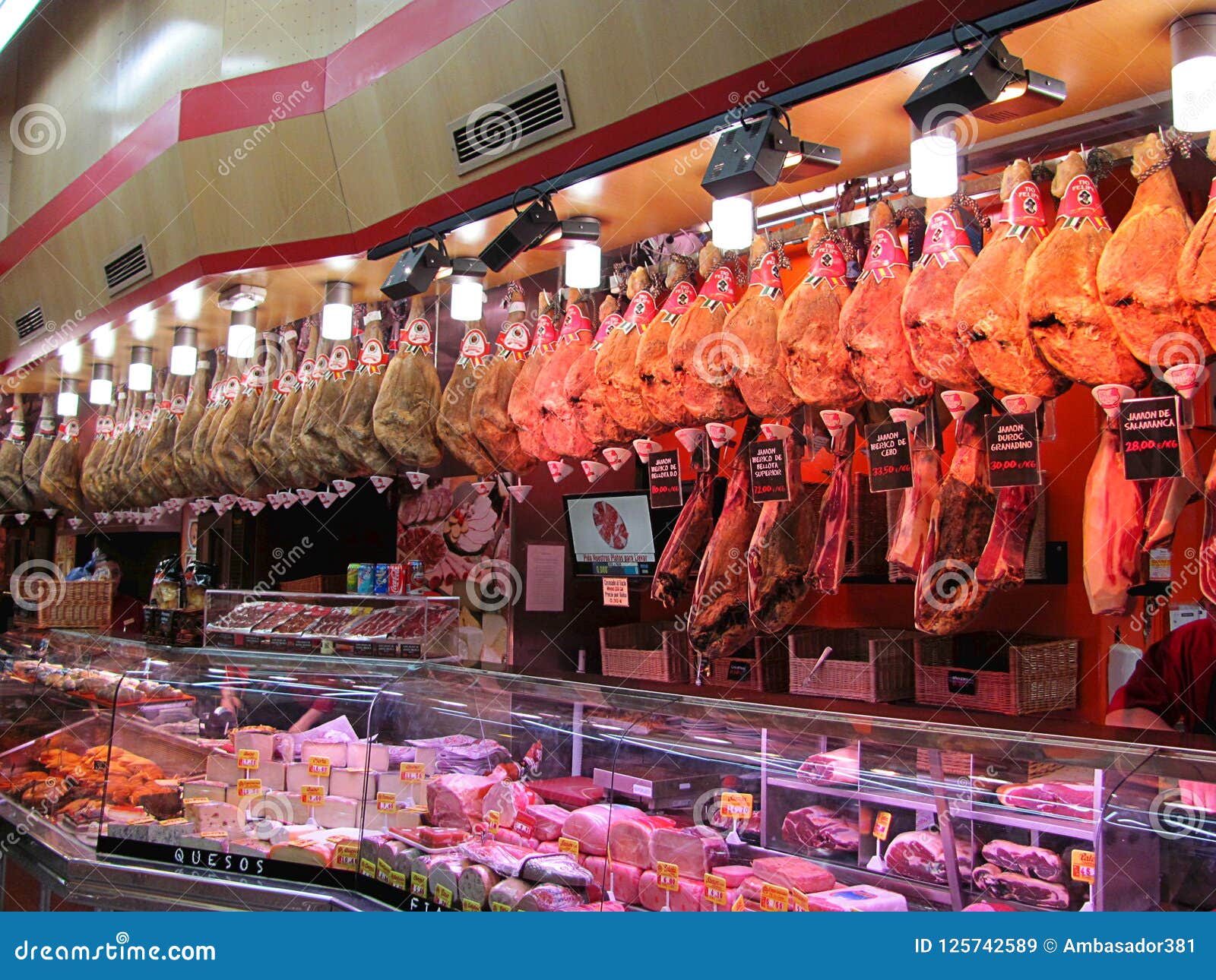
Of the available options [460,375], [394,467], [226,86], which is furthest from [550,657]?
[226,86]

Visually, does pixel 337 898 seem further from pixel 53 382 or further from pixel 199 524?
pixel 53 382

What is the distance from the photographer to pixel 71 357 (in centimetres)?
770

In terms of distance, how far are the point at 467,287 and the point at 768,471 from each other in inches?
65.5

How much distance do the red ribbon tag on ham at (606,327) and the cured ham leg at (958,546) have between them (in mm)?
1477

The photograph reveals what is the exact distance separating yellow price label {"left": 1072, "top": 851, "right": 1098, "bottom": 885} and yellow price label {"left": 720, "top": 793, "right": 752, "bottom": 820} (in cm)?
93

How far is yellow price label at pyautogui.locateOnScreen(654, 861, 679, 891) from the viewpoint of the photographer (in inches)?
122

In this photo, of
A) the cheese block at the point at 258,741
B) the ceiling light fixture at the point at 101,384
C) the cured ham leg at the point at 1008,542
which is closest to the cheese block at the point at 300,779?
the cheese block at the point at 258,741

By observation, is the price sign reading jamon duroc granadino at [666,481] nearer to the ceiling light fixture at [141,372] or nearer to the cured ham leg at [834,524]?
the cured ham leg at [834,524]

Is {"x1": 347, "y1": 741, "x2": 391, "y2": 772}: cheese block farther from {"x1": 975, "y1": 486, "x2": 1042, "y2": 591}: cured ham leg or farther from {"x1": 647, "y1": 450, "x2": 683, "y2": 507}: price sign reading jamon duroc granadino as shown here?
{"x1": 975, "y1": 486, "x2": 1042, "y2": 591}: cured ham leg

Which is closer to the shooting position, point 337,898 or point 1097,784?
point 1097,784

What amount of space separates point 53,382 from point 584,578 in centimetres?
559

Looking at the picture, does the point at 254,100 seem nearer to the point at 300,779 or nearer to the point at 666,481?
the point at 666,481

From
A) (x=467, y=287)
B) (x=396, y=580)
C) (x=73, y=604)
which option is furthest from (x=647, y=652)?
(x=73, y=604)

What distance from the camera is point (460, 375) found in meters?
4.79
